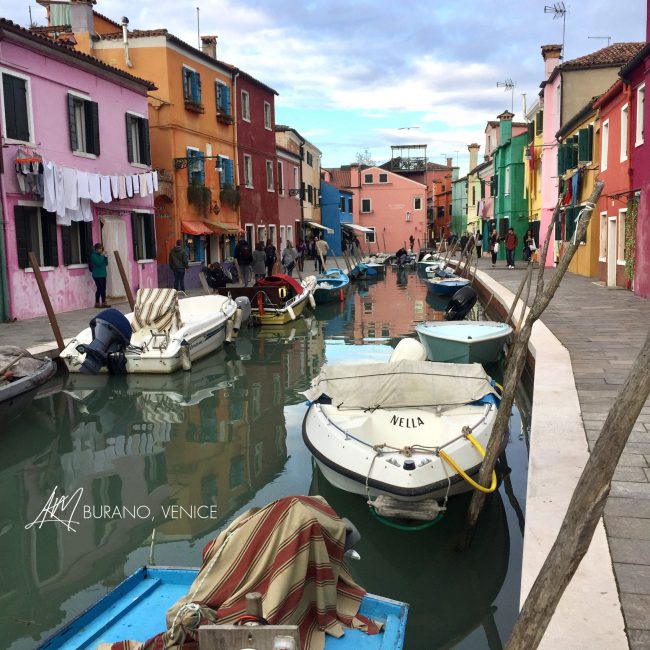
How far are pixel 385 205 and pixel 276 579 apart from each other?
53777 millimetres

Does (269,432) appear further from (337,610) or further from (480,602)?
(337,610)

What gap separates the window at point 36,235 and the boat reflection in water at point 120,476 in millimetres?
3984

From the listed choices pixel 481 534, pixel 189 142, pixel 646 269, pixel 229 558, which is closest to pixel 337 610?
pixel 229 558

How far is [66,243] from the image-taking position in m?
15.5

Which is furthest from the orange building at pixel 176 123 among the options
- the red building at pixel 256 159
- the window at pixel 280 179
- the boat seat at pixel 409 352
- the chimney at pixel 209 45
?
the boat seat at pixel 409 352

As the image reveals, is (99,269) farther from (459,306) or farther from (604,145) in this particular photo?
(604,145)

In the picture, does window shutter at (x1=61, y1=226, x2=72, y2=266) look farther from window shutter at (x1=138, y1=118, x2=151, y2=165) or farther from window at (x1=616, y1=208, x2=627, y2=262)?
window at (x1=616, y1=208, x2=627, y2=262)

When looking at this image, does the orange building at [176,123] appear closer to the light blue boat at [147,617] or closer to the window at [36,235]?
the window at [36,235]

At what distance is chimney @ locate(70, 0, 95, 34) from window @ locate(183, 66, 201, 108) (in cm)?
286

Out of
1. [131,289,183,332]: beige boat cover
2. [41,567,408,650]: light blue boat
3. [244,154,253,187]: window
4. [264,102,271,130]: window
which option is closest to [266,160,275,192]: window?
[264,102,271,130]: window

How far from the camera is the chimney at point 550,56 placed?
30.0 m

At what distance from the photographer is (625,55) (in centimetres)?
2477

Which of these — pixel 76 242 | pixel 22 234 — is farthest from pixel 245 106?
pixel 22 234

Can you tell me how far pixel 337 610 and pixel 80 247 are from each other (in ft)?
46.4
